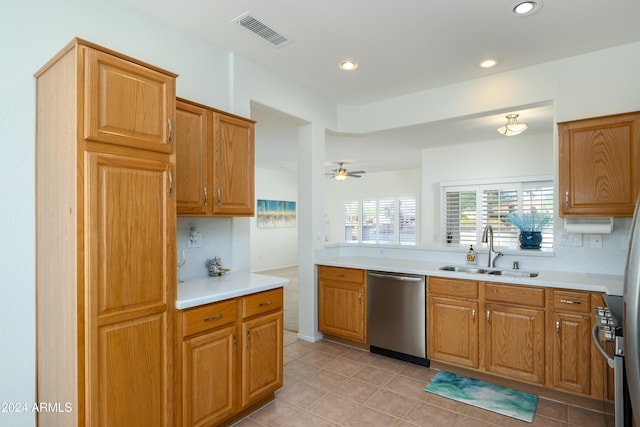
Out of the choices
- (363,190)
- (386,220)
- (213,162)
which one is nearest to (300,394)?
(213,162)

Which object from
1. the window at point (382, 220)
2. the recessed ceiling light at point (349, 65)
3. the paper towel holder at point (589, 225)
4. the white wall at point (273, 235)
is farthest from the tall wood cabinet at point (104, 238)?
the window at point (382, 220)

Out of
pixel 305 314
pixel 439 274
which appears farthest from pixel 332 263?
pixel 439 274

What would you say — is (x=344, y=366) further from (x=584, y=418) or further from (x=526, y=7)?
(x=526, y=7)

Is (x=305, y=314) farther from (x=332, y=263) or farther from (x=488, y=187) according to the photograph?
(x=488, y=187)

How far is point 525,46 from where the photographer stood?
2.82m

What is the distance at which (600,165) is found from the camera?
8.57 ft

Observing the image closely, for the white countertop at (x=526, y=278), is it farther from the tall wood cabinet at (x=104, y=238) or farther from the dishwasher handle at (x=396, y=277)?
the tall wood cabinet at (x=104, y=238)

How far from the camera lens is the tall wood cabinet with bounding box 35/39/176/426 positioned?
1.52 meters

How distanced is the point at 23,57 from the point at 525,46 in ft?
11.4

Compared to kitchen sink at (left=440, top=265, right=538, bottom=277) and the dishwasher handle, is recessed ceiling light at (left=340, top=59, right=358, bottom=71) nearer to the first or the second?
the dishwasher handle

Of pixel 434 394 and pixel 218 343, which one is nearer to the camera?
pixel 218 343

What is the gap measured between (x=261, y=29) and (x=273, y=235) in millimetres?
6707

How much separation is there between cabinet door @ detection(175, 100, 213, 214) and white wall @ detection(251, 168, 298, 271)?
575 centimetres

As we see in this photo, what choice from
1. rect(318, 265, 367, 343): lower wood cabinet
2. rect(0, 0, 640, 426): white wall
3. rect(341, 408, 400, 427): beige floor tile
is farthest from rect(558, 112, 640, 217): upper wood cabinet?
rect(341, 408, 400, 427): beige floor tile
